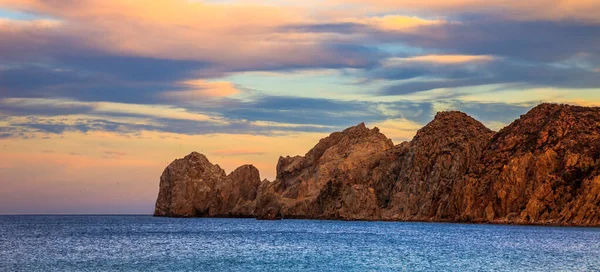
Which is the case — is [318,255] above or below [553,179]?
below

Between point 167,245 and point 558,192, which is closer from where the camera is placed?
point 167,245

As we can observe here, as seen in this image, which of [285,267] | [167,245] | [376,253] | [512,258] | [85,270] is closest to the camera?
[85,270]

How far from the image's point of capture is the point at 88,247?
109 metres

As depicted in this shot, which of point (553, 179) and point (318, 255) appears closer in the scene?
point (318, 255)

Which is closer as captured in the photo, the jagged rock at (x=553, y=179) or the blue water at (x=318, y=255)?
the blue water at (x=318, y=255)

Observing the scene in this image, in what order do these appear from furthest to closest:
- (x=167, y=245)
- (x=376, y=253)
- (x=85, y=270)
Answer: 1. (x=167, y=245)
2. (x=376, y=253)
3. (x=85, y=270)

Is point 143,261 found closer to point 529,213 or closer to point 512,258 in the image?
point 512,258

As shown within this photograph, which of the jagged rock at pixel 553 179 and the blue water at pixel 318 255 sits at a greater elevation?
the jagged rock at pixel 553 179

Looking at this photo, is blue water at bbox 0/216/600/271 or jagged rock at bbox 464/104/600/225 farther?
jagged rock at bbox 464/104/600/225

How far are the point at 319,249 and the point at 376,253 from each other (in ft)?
37.3

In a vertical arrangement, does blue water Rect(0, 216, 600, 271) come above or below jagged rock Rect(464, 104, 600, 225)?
below

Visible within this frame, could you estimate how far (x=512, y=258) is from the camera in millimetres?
91500

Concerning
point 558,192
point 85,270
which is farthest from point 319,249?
point 558,192

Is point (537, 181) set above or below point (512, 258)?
above
